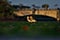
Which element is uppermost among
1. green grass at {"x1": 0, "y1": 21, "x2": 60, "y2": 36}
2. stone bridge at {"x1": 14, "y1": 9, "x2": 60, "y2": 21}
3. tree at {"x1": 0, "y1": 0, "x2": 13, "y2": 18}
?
tree at {"x1": 0, "y1": 0, "x2": 13, "y2": 18}

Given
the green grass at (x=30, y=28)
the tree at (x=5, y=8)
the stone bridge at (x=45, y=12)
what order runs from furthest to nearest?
the stone bridge at (x=45, y=12) < the tree at (x=5, y=8) < the green grass at (x=30, y=28)

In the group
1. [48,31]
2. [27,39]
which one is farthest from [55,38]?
[48,31]

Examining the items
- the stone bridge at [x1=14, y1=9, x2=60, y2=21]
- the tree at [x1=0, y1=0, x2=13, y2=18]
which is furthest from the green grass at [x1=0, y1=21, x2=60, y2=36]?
the stone bridge at [x1=14, y1=9, x2=60, y2=21]

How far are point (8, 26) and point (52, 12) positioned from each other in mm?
7844

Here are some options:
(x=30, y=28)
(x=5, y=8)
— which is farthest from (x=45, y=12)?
(x=30, y=28)

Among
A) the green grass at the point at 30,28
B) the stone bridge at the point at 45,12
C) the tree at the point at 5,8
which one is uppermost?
the tree at the point at 5,8

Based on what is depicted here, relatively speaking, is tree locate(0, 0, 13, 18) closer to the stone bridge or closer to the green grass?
the stone bridge

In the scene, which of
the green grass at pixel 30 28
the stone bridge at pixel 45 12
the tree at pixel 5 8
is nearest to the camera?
the green grass at pixel 30 28

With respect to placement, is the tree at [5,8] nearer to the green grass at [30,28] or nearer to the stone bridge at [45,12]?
the stone bridge at [45,12]

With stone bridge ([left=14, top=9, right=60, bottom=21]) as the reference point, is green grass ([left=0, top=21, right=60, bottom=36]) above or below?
below

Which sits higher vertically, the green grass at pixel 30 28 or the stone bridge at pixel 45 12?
the stone bridge at pixel 45 12

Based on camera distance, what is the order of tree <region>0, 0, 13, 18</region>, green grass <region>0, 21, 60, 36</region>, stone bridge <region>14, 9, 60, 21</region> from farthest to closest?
stone bridge <region>14, 9, 60, 21</region>, tree <region>0, 0, 13, 18</region>, green grass <region>0, 21, 60, 36</region>

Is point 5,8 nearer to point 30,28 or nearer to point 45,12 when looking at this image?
point 45,12

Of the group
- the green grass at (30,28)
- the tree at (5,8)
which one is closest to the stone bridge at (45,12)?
the tree at (5,8)
